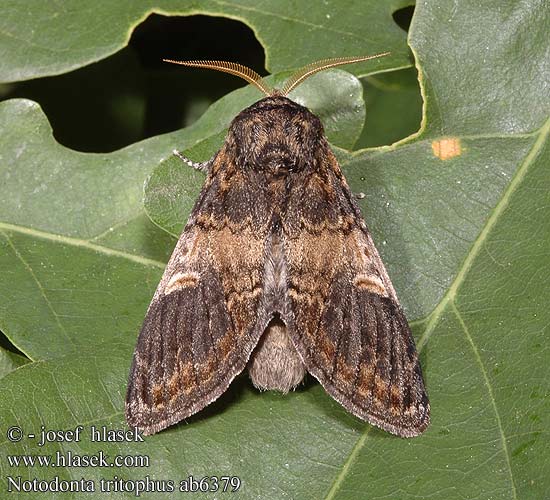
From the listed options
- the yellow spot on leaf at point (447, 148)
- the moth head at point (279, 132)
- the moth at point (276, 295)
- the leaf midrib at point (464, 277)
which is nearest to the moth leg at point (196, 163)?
the moth at point (276, 295)

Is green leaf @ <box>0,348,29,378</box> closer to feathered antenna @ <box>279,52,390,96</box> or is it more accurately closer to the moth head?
the moth head

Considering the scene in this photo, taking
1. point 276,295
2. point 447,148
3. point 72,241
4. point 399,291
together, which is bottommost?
point 72,241

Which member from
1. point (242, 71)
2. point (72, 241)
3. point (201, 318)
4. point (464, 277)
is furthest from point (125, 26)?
point (464, 277)

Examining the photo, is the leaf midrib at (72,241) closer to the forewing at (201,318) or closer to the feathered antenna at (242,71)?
the forewing at (201,318)

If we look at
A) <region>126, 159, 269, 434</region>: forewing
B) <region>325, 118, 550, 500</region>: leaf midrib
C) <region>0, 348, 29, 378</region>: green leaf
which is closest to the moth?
<region>126, 159, 269, 434</region>: forewing

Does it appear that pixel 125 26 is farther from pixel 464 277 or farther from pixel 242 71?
pixel 464 277
